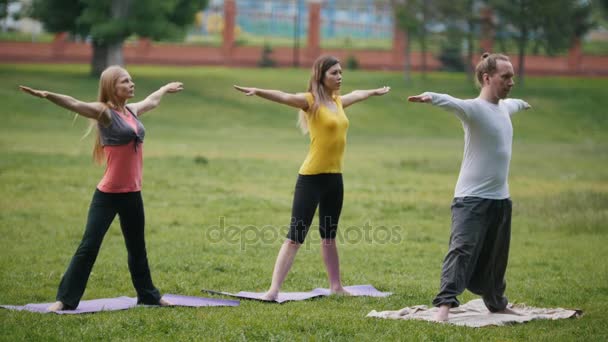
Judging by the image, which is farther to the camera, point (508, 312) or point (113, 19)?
point (113, 19)

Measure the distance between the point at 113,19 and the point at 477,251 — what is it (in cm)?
3993

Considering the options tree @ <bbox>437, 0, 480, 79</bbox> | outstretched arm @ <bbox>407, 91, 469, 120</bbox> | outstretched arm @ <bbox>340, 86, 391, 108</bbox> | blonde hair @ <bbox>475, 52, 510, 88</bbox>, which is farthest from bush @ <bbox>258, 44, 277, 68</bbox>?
outstretched arm @ <bbox>407, 91, 469, 120</bbox>

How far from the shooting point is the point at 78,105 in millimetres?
7953

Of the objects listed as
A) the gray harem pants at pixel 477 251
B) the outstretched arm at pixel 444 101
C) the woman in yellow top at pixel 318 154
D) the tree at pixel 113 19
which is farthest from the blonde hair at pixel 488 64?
the tree at pixel 113 19

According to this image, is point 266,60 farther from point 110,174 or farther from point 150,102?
point 110,174

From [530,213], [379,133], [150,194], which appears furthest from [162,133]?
[530,213]

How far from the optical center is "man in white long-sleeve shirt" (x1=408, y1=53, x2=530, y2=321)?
7918 millimetres

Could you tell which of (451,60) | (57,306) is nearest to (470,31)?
(451,60)

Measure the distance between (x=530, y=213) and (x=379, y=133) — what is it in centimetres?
2271

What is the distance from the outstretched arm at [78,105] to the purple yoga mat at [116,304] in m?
1.60

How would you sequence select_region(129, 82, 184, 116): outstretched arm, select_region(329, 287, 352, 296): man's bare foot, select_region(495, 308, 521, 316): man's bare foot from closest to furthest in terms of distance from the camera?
1. select_region(495, 308, 521, 316): man's bare foot
2. select_region(129, 82, 184, 116): outstretched arm
3. select_region(329, 287, 352, 296): man's bare foot
